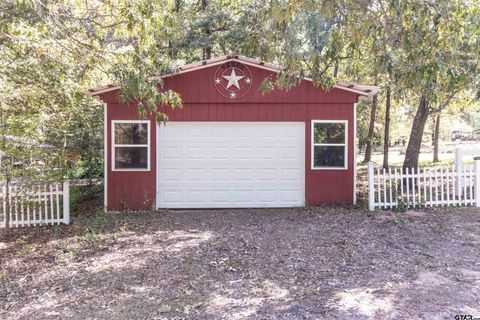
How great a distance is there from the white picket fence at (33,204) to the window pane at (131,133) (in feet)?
5.43

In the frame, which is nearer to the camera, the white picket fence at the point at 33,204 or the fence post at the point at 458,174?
the white picket fence at the point at 33,204

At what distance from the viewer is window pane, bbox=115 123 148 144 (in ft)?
28.3

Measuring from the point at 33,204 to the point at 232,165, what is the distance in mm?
4223

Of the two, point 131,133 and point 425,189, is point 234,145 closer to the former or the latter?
point 131,133

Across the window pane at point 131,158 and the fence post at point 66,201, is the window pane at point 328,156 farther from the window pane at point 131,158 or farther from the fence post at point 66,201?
the fence post at point 66,201

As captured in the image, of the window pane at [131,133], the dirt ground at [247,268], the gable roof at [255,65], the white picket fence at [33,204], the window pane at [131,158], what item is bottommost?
the dirt ground at [247,268]

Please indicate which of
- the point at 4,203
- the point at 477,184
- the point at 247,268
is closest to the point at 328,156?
the point at 477,184

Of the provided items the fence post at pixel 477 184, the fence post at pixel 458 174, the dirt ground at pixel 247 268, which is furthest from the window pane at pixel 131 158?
the fence post at pixel 477 184

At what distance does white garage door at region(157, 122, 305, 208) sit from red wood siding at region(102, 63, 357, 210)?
20 centimetres

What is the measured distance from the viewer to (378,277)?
14.1ft

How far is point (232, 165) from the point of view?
29.3 ft

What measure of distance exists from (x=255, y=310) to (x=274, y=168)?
5.63 m

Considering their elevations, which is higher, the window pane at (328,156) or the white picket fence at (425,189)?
the window pane at (328,156)

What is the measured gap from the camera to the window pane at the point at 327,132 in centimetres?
893
